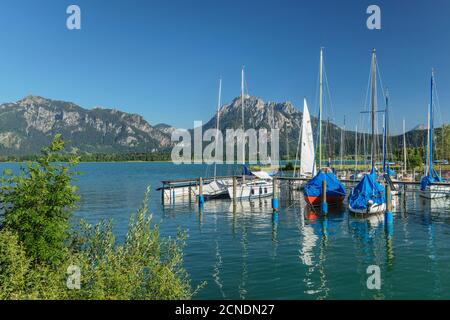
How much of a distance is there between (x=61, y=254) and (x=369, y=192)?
33841 millimetres

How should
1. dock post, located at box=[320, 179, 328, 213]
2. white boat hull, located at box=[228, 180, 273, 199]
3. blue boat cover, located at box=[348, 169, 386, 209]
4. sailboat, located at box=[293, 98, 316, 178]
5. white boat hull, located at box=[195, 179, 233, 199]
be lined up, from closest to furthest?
blue boat cover, located at box=[348, 169, 386, 209] → dock post, located at box=[320, 179, 328, 213] → white boat hull, located at box=[228, 180, 273, 199] → white boat hull, located at box=[195, 179, 233, 199] → sailboat, located at box=[293, 98, 316, 178]

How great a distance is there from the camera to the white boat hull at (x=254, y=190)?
184 feet

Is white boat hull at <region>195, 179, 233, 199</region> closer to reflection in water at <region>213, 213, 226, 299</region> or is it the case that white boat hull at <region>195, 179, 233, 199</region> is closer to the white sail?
the white sail

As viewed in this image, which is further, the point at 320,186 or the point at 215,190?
the point at 215,190

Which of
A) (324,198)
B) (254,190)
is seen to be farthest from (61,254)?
(254,190)

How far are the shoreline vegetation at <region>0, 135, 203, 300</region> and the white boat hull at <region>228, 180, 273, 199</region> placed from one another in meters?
39.2

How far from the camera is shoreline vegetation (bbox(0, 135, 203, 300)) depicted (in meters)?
11.9

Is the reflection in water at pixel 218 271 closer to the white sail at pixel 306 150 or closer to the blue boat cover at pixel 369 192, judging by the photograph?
the blue boat cover at pixel 369 192

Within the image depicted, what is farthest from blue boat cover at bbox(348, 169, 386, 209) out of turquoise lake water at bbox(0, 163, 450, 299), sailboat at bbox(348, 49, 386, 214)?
turquoise lake water at bbox(0, 163, 450, 299)

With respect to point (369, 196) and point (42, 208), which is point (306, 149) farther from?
point (42, 208)

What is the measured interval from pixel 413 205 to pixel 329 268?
3399 cm

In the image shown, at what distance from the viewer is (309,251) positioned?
2705 cm
